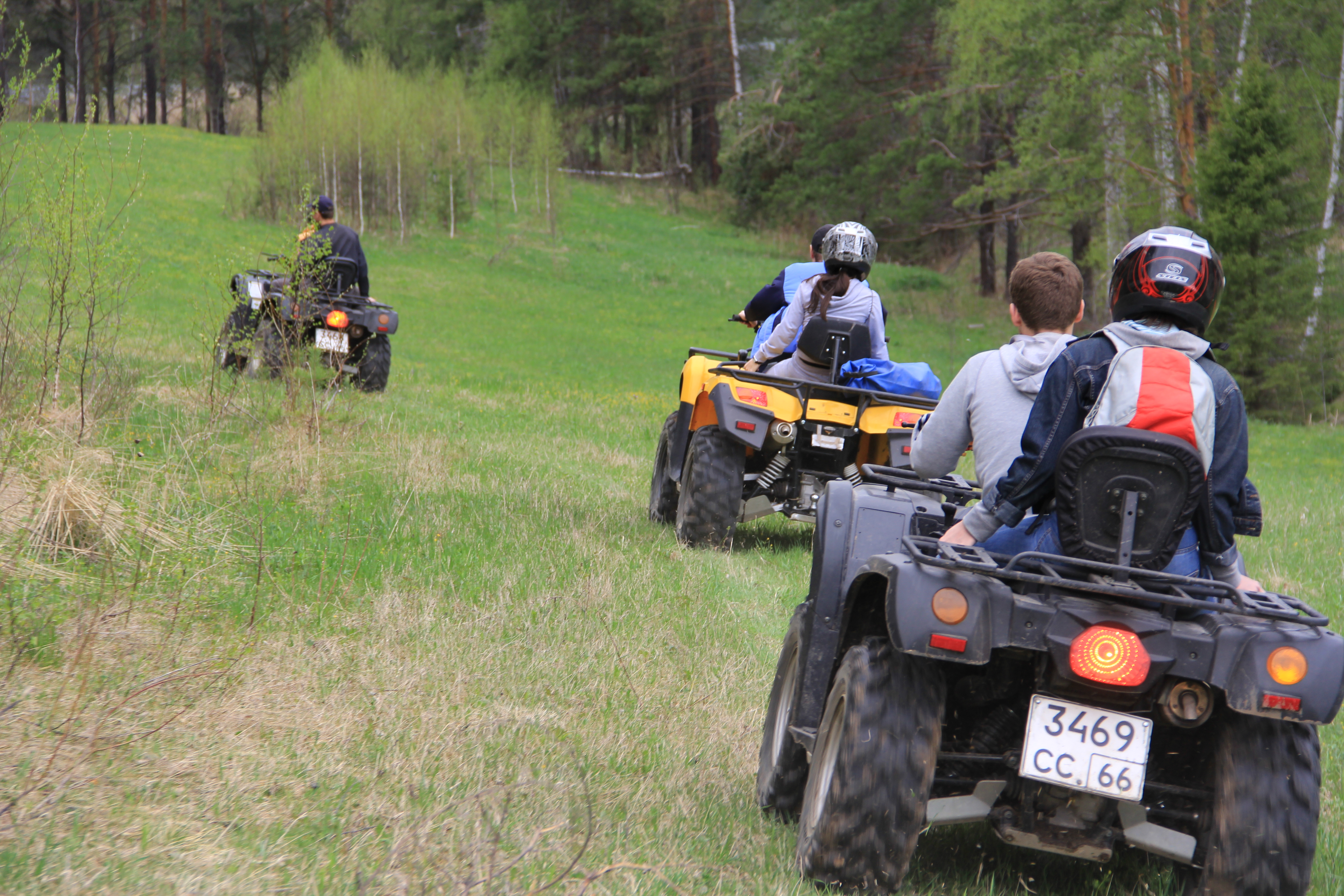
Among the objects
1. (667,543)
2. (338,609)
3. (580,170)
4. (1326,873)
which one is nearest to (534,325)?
(667,543)

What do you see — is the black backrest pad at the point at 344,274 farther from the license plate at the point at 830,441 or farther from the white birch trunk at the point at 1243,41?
the white birch trunk at the point at 1243,41

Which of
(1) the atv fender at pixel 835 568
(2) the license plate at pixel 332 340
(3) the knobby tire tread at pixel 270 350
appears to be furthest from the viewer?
(2) the license plate at pixel 332 340

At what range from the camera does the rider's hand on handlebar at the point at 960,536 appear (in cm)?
347

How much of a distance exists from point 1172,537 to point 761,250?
158 ft

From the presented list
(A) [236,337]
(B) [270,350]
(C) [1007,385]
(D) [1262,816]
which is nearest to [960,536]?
(C) [1007,385]

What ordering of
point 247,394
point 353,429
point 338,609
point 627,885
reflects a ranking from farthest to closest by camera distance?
1. point 353,429
2. point 247,394
3. point 338,609
4. point 627,885

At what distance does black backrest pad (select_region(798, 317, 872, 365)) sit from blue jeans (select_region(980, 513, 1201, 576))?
4.55 m

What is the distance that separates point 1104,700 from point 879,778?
→ 56 cm

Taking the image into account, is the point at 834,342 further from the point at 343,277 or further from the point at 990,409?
the point at 343,277

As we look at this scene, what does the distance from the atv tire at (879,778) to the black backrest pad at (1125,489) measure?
513 millimetres

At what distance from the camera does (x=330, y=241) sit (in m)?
9.58

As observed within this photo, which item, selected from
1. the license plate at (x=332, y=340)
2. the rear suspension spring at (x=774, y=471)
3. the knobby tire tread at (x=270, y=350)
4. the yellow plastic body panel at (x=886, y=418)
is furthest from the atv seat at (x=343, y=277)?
the yellow plastic body panel at (x=886, y=418)

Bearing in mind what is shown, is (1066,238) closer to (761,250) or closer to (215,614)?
(761,250)

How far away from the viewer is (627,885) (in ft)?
10.6
